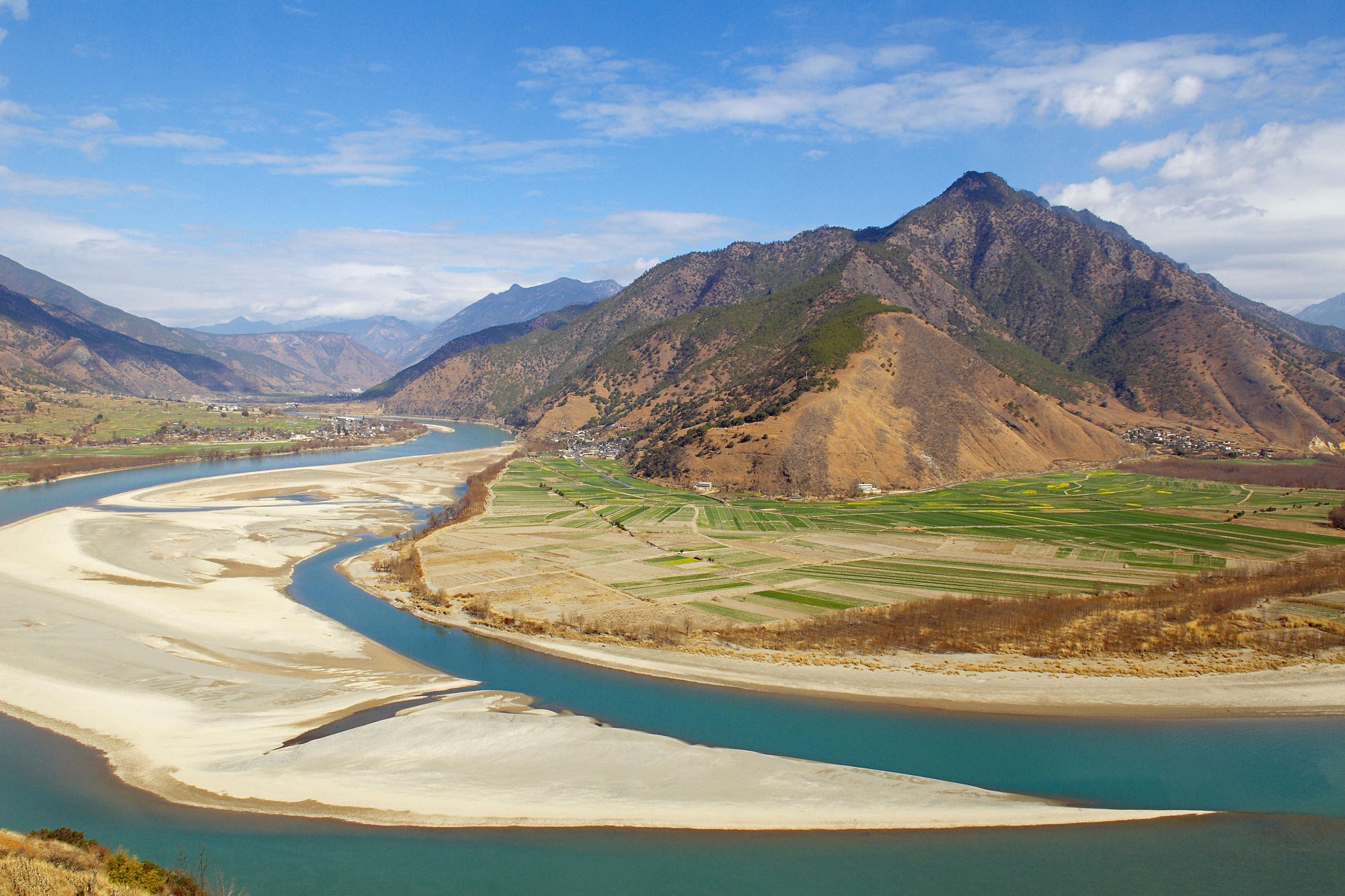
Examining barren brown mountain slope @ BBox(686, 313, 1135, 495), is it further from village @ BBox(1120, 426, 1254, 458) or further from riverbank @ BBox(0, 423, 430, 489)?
riverbank @ BBox(0, 423, 430, 489)

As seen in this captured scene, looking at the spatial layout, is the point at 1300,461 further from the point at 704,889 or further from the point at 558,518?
the point at 704,889

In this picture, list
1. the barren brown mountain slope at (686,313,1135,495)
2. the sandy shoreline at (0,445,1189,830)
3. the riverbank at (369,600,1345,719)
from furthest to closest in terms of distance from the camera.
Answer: the barren brown mountain slope at (686,313,1135,495) → the riverbank at (369,600,1345,719) → the sandy shoreline at (0,445,1189,830)

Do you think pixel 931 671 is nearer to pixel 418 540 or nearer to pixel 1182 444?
pixel 418 540

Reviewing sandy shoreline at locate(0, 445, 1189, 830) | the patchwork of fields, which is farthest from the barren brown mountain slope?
sandy shoreline at locate(0, 445, 1189, 830)

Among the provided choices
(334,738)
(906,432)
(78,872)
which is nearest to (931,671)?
(334,738)

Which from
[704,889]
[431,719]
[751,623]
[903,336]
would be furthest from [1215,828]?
[903,336]

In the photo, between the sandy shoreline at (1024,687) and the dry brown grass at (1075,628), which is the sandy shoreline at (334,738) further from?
the dry brown grass at (1075,628)

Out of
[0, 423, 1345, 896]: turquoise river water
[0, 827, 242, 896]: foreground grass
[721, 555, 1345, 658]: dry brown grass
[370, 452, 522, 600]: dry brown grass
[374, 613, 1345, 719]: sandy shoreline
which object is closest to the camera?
[0, 827, 242, 896]: foreground grass
